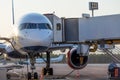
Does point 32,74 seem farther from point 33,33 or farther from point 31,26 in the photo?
point 31,26

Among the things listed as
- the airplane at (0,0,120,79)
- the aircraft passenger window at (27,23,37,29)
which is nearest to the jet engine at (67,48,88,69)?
the airplane at (0,0,120,79)

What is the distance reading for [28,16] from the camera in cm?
2738

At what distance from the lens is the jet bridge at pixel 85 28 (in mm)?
25828

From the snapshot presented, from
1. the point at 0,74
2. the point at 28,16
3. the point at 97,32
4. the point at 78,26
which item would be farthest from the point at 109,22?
the point at 0,74

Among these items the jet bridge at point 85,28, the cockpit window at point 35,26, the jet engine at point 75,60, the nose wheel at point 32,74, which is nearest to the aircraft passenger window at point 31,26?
the cockpit window at point 35,26

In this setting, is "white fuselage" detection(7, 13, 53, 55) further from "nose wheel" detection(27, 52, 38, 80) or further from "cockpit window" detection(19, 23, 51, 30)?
"nose wheel" detection(27, 52, 38, 80)

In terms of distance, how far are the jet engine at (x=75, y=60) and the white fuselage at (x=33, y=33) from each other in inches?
264

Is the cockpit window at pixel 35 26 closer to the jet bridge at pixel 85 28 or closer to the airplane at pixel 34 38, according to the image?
the airplane at pixel 34 38

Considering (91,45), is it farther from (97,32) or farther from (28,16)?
(28,16)

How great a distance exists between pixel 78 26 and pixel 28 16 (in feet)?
11.7

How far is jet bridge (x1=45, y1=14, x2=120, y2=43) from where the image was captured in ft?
84.7

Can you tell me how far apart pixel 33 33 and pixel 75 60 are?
357 inches

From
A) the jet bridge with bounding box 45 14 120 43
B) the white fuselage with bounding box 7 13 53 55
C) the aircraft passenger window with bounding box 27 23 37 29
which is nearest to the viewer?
the white fuselage with bounding box 7 13 53 55

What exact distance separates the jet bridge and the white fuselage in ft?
7.32
